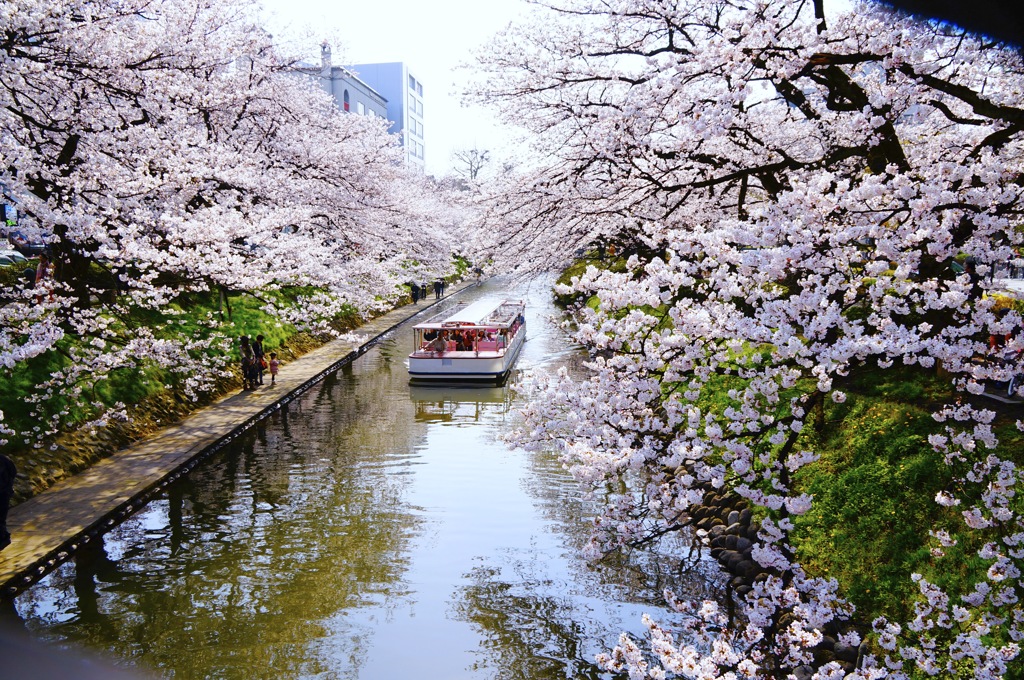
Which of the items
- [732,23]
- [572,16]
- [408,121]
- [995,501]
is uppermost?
[408,121]

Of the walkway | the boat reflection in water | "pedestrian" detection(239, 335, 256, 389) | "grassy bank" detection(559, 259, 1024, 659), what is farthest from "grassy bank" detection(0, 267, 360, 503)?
"grassy bank" detection(559, 259, 1024, 659)

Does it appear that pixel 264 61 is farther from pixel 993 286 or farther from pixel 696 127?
pixel 993 286

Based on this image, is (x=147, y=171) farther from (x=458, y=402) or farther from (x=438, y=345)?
(x=438, y=345)

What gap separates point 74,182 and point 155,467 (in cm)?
572

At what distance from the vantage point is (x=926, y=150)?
10.8 m

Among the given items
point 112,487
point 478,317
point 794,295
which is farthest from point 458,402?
point 794,295

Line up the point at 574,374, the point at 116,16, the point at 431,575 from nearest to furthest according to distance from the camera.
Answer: the point at 431,575 → the point at 116,16 → the point at 574,374

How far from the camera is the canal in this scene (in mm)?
9219

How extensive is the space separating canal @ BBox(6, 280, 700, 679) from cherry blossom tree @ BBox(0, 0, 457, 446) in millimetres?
3571

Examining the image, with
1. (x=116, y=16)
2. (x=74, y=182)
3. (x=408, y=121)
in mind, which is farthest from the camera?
(x=408, y=121)

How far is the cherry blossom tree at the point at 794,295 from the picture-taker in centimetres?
650

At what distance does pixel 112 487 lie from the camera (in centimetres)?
1353

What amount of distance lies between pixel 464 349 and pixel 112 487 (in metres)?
16.4

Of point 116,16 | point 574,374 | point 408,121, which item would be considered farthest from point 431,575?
point 408,121
